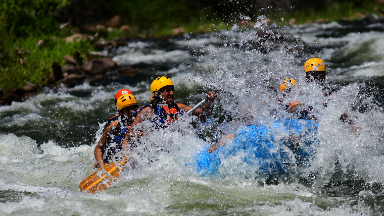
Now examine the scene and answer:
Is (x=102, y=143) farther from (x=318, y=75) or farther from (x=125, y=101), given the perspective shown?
(x=318, y=75)

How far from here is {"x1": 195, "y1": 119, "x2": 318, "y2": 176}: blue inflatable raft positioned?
4887mm

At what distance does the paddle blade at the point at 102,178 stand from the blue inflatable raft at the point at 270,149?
1.04 m

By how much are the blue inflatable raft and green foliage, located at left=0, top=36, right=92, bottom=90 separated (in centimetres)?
712

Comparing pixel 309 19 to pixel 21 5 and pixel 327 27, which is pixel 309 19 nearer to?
pixel 327 27

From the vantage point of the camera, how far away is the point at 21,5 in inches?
535

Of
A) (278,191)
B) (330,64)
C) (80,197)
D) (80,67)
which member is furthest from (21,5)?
(278,191)

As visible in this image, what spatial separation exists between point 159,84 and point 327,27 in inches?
563

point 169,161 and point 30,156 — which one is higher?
point 169,161

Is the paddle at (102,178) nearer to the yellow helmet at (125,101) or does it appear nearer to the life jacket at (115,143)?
the life jacket at (115,143)

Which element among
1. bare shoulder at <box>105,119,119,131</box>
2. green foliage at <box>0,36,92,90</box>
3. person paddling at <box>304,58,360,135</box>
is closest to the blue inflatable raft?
person paddling at <box>304,58,360,135</box>

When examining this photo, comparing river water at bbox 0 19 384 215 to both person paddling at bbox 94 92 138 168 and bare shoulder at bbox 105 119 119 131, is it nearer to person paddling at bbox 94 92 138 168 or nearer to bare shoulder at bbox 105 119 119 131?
person paddling at bbox 94 92 138 168

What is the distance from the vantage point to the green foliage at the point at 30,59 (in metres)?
10.4

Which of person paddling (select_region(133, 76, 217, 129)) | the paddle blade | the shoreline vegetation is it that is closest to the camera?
the paddle blade

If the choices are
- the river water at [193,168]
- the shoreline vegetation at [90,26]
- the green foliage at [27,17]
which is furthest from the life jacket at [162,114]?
the green foliage at [27,17]
